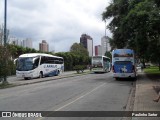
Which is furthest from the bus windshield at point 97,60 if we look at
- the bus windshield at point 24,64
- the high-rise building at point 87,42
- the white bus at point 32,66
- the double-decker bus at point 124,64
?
the high-rise building at point 87,42

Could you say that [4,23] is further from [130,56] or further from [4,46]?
[130,56]

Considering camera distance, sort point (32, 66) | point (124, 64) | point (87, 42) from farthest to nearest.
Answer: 1. point (87, 42)
2. point (32, 66)
3. point (124, 64)

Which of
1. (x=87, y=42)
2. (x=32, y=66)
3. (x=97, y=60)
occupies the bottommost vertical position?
(x=32, y=66)

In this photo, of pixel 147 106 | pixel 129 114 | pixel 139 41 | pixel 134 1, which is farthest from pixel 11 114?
pixel 134 1

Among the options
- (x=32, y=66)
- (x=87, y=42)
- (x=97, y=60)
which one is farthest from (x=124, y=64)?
(x=87, y=42)

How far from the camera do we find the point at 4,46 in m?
29.4

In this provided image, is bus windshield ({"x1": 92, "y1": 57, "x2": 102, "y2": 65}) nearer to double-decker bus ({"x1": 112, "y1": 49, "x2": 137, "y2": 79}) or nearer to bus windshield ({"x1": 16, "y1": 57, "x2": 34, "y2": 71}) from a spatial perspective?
bus windshield ({"x1": 16, "y1": 57, "x2": 34, "y2": 71})

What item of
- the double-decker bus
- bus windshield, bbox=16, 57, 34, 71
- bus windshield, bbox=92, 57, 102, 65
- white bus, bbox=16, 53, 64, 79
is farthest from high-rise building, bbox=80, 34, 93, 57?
the double-decker bus

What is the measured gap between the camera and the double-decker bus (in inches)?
1378

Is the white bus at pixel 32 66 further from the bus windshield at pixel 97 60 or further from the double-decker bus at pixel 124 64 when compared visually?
the bus windshield at pixel 97 60

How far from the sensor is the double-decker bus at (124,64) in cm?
3500

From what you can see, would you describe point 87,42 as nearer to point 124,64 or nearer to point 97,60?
point 97,60

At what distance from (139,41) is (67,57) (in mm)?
55332

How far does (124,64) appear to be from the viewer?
3519 centimetres
